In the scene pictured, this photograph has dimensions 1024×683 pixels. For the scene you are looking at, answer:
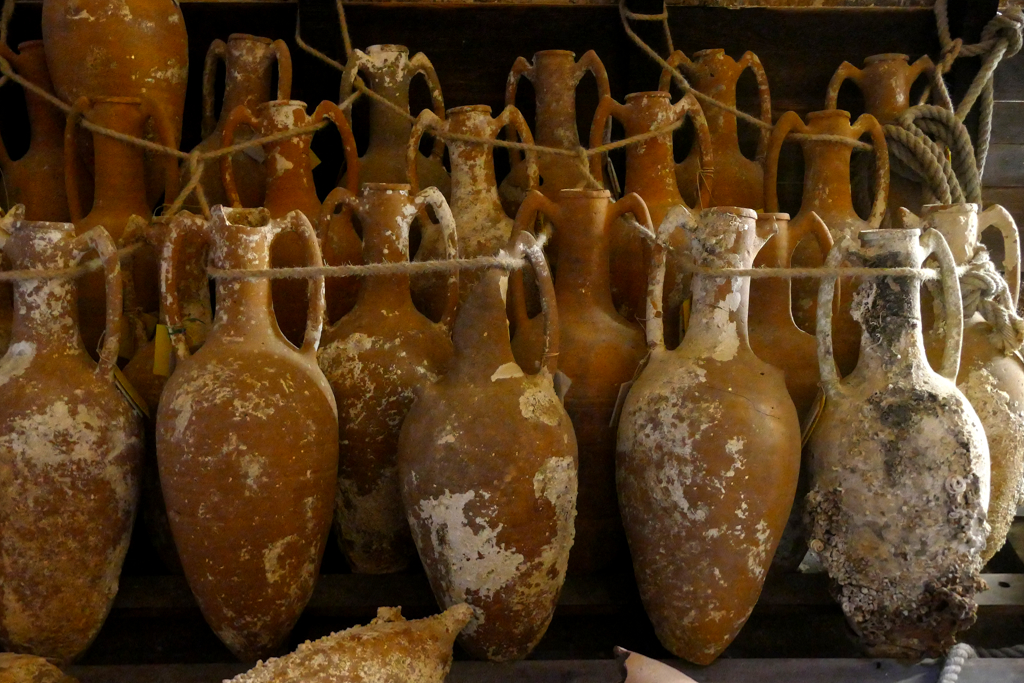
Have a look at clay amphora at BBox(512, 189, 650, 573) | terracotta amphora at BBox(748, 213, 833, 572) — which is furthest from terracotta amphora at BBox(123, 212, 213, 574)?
terracotta amphora at BBox(748, 213, 833, 572)

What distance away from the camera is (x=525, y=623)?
4.24 ft

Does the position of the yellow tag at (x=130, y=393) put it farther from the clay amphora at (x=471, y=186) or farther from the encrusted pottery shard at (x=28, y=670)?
the clay amphora at (x=471, y=186)

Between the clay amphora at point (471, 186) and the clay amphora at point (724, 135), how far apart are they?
0.39 meters

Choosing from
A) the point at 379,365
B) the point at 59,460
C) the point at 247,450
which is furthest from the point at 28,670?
Answer: the point at 379,365

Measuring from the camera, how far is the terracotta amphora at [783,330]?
145 centimetres

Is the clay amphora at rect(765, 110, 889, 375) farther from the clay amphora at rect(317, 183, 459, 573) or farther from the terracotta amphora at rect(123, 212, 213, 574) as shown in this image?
the terracotta amphora at rect(123, 212, 213, 574)

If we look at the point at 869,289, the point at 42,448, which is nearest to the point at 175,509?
the point at 42,448

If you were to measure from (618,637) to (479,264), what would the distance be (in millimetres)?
790

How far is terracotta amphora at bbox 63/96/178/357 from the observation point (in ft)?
5.12

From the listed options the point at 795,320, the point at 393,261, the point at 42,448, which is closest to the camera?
the point at 42,448

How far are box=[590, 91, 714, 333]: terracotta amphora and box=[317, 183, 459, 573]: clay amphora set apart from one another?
0.36 meters

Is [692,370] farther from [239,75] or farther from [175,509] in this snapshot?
[239,75]

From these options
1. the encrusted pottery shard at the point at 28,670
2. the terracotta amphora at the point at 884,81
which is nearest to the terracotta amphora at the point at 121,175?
the encrusted pottery shard at the point at 28,670

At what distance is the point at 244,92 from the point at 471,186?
563 millimetres
